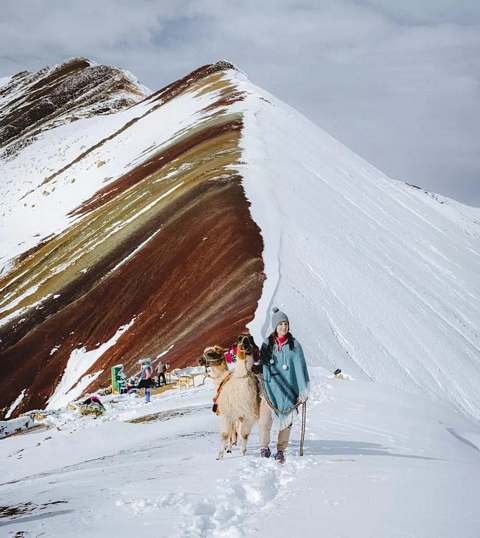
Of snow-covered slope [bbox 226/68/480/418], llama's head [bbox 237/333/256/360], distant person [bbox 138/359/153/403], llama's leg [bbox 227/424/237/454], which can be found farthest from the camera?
snow-covered slope [bbox 226/68/480/418]

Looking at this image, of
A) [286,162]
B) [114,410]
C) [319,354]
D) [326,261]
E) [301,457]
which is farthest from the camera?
[286,162]

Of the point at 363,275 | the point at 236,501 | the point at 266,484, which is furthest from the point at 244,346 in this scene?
the point at 363,275

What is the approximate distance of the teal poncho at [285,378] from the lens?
306 inches

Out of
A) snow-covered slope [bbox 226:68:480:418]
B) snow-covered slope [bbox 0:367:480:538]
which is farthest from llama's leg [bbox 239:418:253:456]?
snow-covered slope [bbox 226:68:480:418]

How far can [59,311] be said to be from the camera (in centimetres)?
3172

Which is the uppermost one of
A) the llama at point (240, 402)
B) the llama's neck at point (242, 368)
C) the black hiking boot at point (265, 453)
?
the llama's neck at point (242, 368)

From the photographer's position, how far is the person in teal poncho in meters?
7.74

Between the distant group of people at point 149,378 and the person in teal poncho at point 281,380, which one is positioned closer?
the person in teal poncho at point 281,380

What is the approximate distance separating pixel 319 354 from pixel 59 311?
18.0 metres

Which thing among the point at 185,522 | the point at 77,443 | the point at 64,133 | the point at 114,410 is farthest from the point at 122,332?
the point at 64,133

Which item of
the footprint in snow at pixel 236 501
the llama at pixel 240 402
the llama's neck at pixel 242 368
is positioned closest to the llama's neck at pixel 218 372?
the llama at pixel 240 402

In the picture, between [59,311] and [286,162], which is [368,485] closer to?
[59,311]

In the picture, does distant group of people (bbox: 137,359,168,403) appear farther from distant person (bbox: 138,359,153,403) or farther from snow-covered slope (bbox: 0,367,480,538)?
snow-covered slope (bbox: 0,367,480,538)

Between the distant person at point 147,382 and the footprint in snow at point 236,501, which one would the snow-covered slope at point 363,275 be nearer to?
the distant person at point 147,382
